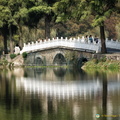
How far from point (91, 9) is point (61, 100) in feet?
82.2

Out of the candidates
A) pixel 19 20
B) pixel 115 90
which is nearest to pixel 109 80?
pixel 115 90

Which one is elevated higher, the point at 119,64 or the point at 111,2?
the point at 111,2

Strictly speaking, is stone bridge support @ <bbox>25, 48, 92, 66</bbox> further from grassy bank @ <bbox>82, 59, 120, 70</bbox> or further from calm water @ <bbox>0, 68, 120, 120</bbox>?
calm water @ <bbox>0, 68, 120, 120</bbox>

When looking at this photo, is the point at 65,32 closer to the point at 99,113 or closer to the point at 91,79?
the point at 91,79

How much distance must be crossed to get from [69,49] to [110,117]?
3859 centimetres

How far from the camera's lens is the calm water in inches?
897

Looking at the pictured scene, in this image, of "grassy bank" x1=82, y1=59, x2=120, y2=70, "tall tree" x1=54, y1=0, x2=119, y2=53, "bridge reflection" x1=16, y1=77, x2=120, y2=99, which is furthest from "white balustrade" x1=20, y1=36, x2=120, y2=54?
"bridge reflection" x1=16, y1=77, x2=120, y2=99

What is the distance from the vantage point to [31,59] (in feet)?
217

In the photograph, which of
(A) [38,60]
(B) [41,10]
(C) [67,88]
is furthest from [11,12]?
(C) [67,88]

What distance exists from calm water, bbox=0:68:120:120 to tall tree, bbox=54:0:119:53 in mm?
13678

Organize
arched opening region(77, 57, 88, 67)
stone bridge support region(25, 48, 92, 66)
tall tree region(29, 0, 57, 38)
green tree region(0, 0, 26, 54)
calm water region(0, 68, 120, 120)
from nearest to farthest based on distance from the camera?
calm water region(0, 68, 120, 120) → arched opening region(77, 57, 88, 67) → stone bridge support region(25, 48, 92, 66) → tall tree region(29, 0, 57, 38) → green tree region(0, 0, 26, 54)

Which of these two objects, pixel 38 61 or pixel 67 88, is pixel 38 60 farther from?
pixel 67 88

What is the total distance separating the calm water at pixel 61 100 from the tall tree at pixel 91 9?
44.9ft

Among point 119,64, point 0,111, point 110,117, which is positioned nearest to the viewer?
point 110,117
